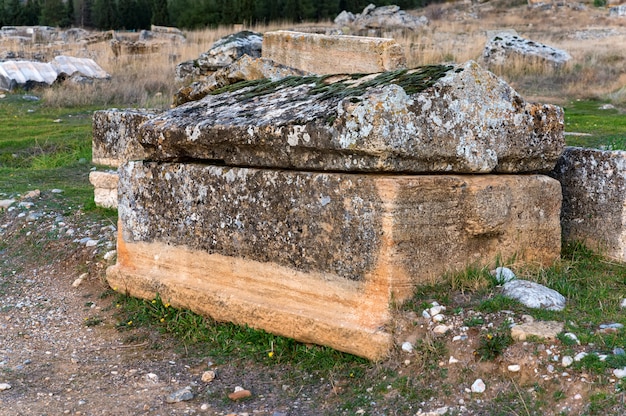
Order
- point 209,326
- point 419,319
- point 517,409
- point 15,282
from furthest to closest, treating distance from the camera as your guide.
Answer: point 15,282 → point 209,326 → point 419,319 → point 517,409

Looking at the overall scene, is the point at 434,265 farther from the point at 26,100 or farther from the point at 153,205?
the point at 26,100

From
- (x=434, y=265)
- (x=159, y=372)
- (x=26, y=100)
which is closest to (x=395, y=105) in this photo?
(x=434, y=265)

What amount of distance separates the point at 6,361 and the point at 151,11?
4161 centimetres

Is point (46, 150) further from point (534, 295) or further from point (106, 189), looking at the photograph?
point (534, 295)

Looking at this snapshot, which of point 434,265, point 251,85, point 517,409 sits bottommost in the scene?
point 517,409

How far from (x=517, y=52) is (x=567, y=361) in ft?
58.7

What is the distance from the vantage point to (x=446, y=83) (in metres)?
4.04

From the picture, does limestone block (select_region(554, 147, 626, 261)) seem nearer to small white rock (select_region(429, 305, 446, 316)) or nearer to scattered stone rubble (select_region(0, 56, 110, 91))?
small white rock (select_region(429, 305, 446, 316))

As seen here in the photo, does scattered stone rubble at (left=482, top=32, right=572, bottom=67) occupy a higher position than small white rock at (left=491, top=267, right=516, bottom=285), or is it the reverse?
scattered stone rubble at (left=482, top=32, right=572, bottom=67)

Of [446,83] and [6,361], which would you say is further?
[6,361]

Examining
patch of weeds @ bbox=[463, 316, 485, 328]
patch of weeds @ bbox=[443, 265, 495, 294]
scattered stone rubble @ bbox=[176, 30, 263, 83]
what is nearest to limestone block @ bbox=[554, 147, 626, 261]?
patch of weeds @ bbox=[443, 265, 495, 294]

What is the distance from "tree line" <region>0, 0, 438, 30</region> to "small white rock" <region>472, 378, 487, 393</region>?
34.2 metres

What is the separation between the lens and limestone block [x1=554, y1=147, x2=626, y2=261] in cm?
484

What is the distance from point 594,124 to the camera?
11914 mm
